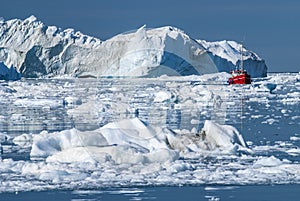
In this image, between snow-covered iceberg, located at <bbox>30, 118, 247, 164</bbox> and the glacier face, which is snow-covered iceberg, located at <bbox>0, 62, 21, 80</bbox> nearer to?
the glacier face

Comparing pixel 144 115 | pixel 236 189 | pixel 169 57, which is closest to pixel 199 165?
pixel 236 189

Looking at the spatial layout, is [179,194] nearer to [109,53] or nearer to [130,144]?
[130,144]

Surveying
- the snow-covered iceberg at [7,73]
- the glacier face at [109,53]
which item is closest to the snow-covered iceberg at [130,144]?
the glacier face at [109,53]

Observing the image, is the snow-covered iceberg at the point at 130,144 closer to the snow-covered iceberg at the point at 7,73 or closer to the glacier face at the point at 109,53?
the glacier face at the point at 109,53

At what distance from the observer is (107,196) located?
16.4 feet

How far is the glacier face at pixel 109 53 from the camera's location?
140 feet

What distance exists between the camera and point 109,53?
46.6 metres

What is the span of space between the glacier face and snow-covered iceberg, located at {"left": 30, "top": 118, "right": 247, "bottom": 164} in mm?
31946

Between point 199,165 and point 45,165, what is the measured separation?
1.53 meters

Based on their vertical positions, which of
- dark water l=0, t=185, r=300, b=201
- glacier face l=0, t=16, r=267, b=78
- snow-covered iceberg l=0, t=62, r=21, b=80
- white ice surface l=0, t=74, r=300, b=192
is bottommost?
dark water l=0, t=185, r=300, b=201

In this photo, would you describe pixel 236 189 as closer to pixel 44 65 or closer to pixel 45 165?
pixel 45 165

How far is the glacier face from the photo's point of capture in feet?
140

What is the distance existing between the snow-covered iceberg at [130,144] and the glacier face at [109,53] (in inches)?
1258

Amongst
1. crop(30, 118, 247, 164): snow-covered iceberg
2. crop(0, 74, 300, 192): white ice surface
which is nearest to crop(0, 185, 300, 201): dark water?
crop(0, 74, 300, 192): white ice surface
